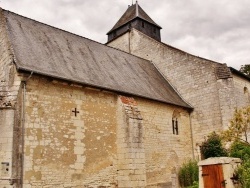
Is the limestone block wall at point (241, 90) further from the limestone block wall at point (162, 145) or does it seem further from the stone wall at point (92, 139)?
the stone wall at point (92, 139)

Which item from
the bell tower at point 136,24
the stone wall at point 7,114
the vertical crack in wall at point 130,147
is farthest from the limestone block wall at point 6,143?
the bell tower at point 136,24

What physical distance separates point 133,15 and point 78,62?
37.1 feet

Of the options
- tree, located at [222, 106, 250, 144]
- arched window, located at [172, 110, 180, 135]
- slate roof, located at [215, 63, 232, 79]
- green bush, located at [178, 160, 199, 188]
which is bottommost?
green bush, located at [178, 160, 199, 188]

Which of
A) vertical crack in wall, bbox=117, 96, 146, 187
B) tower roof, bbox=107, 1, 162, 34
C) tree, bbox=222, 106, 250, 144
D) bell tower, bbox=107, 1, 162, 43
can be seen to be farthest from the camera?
tower roof, bbox=107, 1, 162, 34

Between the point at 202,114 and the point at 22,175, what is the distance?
9.99 m

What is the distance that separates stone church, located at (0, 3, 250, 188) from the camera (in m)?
9.71

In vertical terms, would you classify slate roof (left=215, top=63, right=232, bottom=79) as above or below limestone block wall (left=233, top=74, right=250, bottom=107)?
above

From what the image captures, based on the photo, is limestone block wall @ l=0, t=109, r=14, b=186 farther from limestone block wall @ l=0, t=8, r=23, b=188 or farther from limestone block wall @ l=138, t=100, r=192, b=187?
limestone block wall @ l=138, t=100, r=192, b=187

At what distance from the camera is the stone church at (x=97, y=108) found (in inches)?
382

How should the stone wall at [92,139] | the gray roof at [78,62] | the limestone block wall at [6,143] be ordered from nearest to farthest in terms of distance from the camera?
the limestone block wall at [6,143]
the stone wall at [92,139]
the gray roof at [78,62]

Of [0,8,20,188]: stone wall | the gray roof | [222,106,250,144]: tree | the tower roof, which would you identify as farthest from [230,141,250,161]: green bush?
the tower roof

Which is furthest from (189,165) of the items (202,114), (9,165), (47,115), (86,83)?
(9,165)

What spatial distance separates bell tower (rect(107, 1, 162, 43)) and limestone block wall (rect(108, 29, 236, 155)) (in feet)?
13.9

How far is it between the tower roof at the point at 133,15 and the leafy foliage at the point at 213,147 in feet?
38.2
